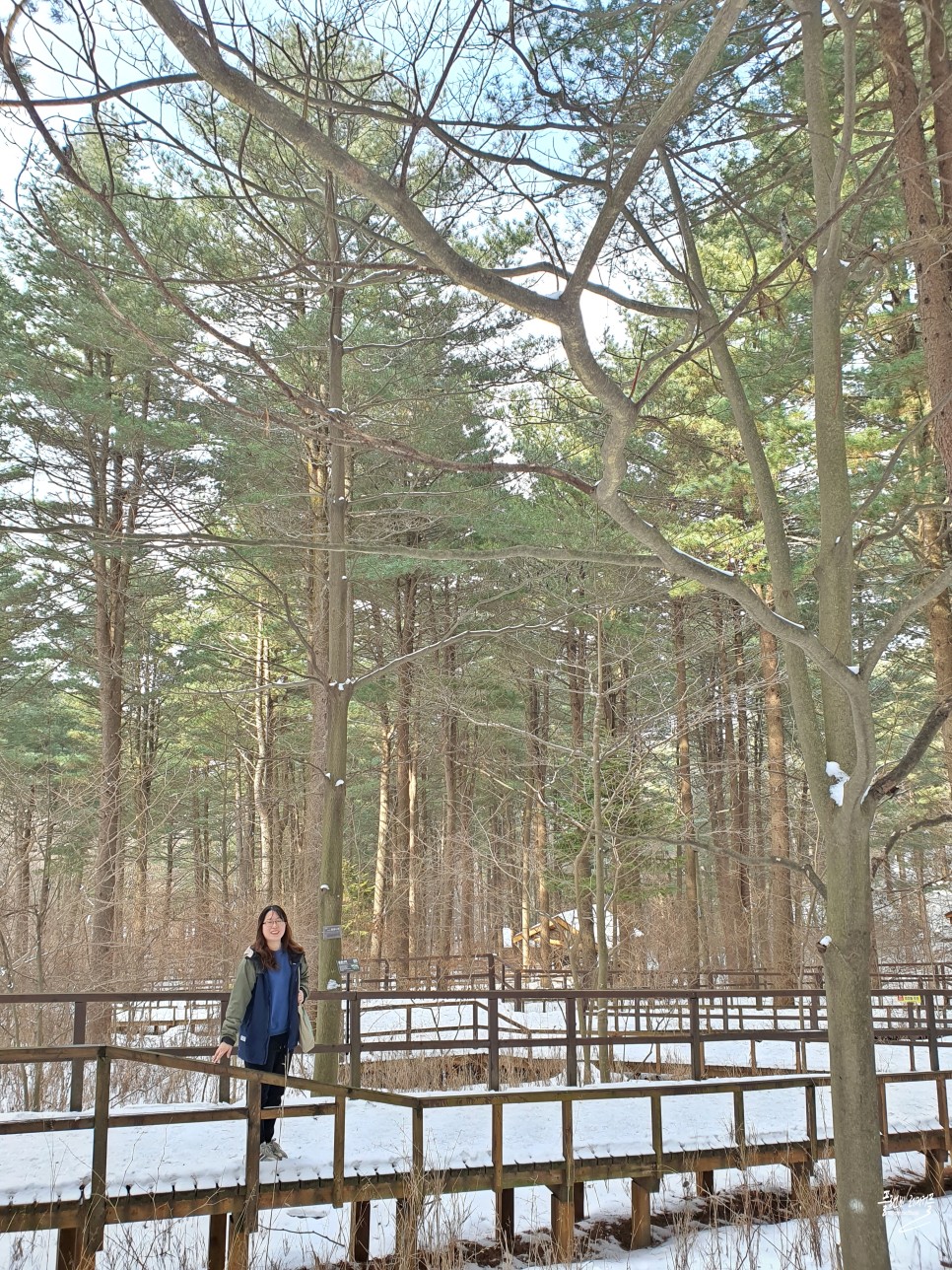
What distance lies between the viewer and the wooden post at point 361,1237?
5.59 m

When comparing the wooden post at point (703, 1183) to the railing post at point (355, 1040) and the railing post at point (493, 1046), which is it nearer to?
the railing post at point (355, 1040)

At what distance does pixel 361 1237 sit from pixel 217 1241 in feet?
2.84

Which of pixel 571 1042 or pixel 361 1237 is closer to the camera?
pixel 361 1237

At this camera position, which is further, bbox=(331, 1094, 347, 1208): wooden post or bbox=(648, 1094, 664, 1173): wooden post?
bbox=(648, 1094, 664, 1173): wooden post

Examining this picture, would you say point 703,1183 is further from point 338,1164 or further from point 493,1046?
point 493,1046

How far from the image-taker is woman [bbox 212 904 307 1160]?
639 cm

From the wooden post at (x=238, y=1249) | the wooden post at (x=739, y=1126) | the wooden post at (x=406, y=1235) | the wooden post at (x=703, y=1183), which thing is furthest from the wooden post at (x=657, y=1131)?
the wooden post at (x=238, y=1249)

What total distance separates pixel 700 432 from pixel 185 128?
10.8 m

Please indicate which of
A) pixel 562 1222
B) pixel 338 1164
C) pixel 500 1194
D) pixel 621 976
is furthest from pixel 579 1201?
pixel 621 976

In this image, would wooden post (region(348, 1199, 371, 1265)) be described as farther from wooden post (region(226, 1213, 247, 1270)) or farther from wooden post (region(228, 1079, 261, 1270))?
wooden post (region(226, 1213, 247, 1270))

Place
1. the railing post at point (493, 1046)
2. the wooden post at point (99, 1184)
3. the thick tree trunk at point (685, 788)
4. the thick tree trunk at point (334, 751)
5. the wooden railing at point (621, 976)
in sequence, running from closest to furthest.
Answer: the wooden post at point (99, 1184) → the railing post at point (493, 1046) → the thick tree trunk at point (334, 751) → the wooden railing at point (621, 976) → the thick tree trunk at point (685, 788)

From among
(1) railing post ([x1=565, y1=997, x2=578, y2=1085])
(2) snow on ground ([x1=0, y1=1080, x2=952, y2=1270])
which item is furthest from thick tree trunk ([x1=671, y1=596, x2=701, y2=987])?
(2) snow on ground ([x1=0, y1=1080, x2=952, y2=1270])

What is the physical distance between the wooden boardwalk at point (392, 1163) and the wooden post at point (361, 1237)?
0.03ft

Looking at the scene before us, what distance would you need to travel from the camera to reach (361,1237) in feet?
18.7
